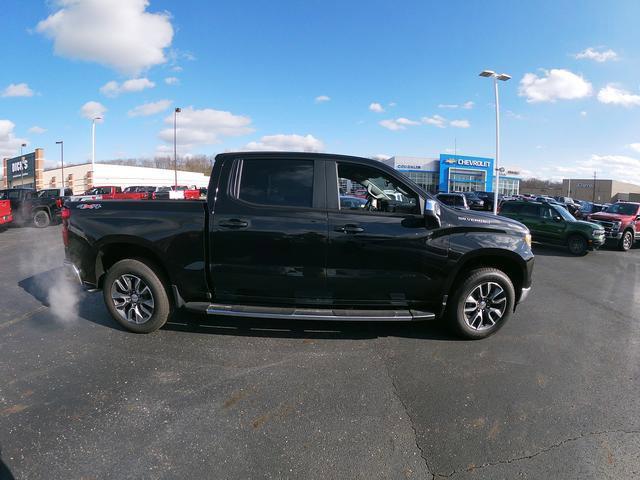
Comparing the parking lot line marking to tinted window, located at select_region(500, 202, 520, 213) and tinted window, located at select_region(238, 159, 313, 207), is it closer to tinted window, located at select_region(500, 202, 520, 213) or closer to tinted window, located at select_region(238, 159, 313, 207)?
tinted window, located at select_region(238, 159, 313, 207)

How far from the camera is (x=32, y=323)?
16.0ft

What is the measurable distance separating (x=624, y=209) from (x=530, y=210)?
178 inches

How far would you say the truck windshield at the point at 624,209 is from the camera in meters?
15.0

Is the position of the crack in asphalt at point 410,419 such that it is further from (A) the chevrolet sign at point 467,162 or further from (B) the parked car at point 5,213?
(A) the chevrolet sign at point 467,162

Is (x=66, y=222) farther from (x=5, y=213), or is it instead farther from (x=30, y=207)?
(x=30, y=207)

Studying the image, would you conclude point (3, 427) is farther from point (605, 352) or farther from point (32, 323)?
point (605, 352)

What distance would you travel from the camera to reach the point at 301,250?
4.16m

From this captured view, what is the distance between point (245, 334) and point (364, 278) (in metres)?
1.53

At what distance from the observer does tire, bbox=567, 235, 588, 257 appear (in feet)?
40.4

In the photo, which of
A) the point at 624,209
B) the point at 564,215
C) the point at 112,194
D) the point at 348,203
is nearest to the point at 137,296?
the point at 348,203

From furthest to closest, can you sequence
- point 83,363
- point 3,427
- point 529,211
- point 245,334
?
point 529,211 < point 245,334 < point 83,363 < point 3,427

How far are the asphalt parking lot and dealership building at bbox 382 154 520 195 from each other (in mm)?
69488

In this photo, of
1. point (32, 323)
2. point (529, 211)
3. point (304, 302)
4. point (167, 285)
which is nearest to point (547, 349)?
point (304, 302)

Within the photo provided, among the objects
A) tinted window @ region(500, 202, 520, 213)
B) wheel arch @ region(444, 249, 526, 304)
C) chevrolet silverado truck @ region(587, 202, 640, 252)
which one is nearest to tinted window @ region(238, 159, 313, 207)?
wheel arch @ region(444, 249, 526, 304)
